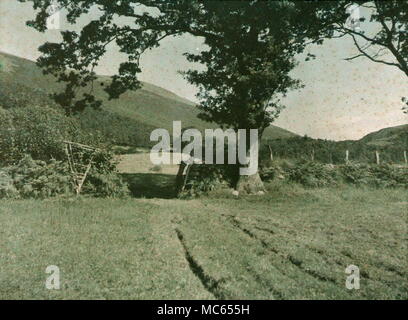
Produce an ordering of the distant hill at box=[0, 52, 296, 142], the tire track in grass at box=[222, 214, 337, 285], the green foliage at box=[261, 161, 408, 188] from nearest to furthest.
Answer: the tire track in grass at box=[222, 214, 337, 285] < the green foliage at box=[261, 161, 408, 188] < the distant hill at box=[0, 52, 296, 142]

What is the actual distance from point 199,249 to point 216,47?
40.3 ft

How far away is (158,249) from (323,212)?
7462 millimetres

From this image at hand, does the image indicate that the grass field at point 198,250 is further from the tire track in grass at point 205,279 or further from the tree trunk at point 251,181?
the tree trunk at point 251,181

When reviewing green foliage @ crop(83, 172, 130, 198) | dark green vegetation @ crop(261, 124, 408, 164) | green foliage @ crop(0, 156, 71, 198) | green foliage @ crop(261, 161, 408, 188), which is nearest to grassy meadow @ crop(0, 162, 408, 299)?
green foliage @ crop(0, 156, 71, 198)

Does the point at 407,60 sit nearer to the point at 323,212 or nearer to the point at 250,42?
the point at 250,42

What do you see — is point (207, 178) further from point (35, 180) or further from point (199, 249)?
point (199, 249)

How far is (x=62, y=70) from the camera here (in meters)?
20.3

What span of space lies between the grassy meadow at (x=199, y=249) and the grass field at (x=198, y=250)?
0.07 feet

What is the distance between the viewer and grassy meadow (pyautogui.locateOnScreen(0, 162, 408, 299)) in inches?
272

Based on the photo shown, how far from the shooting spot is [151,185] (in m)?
24.0

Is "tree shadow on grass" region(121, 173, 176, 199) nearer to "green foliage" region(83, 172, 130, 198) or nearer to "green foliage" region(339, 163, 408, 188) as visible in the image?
"green foliage" region(83, 172, 130, 198)

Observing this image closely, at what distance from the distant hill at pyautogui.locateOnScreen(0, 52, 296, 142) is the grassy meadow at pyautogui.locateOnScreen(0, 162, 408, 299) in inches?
892

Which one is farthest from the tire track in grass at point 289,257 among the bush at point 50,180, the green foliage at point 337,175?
the green foliage at point 337,175

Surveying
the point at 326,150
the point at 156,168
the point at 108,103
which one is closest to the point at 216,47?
the point at 156,168
